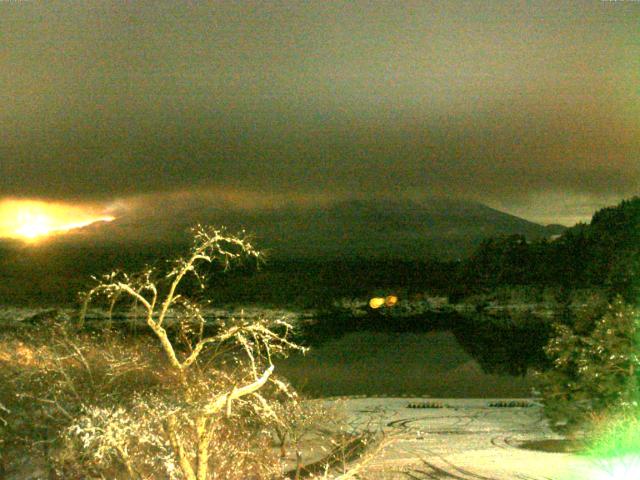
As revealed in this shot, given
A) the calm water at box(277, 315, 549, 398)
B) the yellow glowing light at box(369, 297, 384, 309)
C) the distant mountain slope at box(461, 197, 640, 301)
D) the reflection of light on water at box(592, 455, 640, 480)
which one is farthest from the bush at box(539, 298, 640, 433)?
the yellow glowing light at box(369, 297, 384, 309)

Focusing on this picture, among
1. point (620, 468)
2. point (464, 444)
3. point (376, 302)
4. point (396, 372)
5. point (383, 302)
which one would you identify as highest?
point (620, 468)

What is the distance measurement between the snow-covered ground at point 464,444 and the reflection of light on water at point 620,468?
0.11 metres

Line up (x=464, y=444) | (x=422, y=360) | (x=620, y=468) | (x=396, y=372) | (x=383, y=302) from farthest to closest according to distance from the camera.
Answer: (x=383, y=302)
(x=422, y=360)
(x=396, y=372)
(x=464, y=444)
(x=620, y=468)

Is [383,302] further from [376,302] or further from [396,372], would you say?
[396,372]

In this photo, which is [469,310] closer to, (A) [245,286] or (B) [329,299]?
(B) [329,299]

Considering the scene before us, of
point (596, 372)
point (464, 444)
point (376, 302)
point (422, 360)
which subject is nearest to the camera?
point (596, 372)

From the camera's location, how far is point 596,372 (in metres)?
22.5

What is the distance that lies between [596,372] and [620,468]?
167 inches

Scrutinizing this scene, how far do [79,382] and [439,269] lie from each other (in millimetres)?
121588

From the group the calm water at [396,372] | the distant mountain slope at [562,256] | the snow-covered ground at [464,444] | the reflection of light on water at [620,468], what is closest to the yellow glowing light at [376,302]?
the distant mountain slope at [562,256]

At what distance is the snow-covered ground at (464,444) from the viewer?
2023 cm

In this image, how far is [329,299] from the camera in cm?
12119

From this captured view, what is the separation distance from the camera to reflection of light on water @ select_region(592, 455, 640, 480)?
18109mm

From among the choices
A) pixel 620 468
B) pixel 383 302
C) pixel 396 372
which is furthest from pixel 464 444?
pixel 383 302
